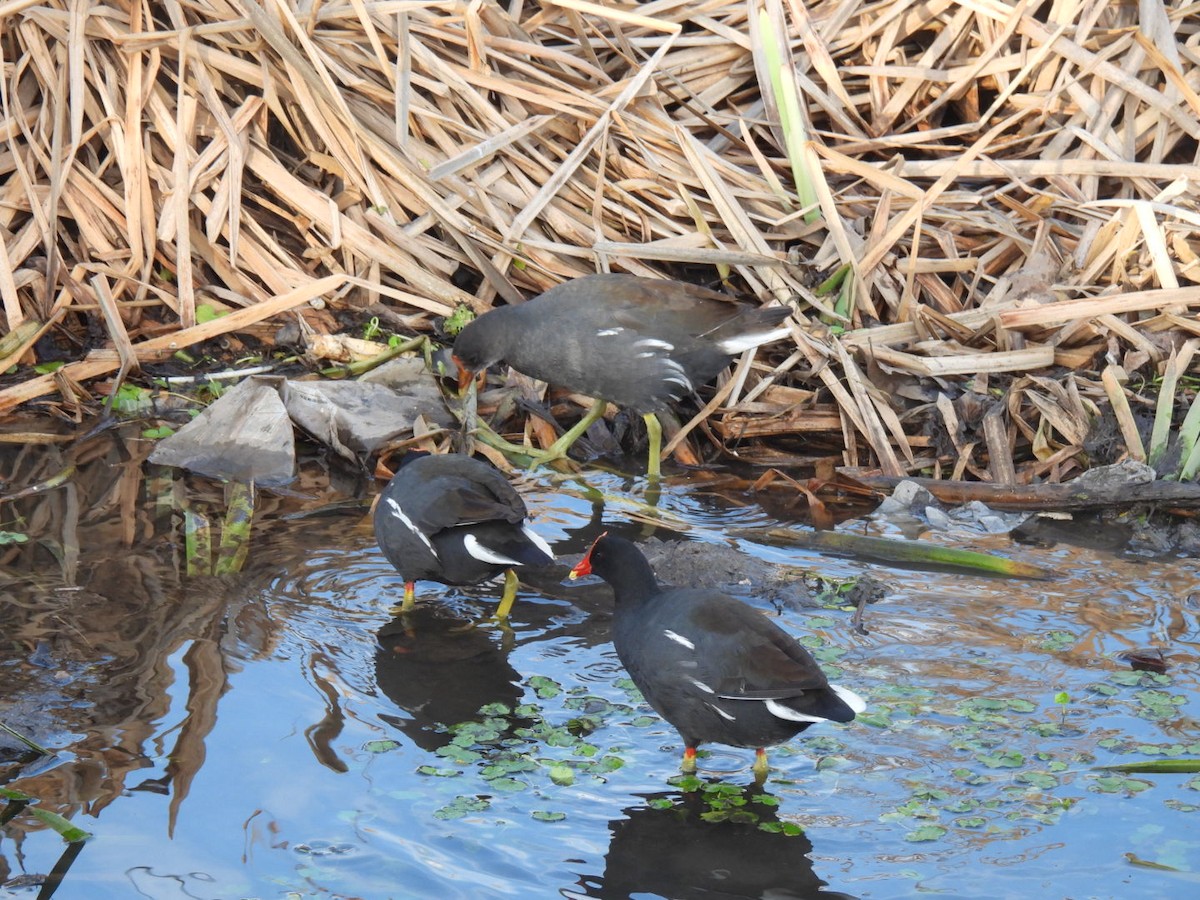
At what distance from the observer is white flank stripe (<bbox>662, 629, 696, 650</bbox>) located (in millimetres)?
3069

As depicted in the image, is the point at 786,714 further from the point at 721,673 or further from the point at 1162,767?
the point at 1162,767

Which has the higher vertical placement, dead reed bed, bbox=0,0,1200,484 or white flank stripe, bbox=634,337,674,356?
dead reed bed, bbox=0,0,1200,484

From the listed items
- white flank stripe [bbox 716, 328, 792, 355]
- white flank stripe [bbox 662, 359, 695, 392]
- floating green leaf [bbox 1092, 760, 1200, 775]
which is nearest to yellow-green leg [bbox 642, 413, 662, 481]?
white flank stripe [bbox 662, 359, 695, 392]

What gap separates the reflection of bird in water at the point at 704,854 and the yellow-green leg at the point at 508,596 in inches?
42.5

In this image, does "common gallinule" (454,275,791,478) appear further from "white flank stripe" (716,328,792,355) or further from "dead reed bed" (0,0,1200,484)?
"dead reed bed" (0,0,1200,484)

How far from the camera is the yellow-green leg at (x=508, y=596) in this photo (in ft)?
13.1

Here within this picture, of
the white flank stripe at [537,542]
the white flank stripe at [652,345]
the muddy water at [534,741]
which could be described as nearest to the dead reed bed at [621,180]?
the white flank stripe at [652,345]

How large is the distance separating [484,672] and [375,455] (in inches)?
63.5

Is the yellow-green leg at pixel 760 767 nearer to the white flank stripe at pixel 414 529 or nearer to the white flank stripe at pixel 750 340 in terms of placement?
the white flank stripe at pixel 414 529

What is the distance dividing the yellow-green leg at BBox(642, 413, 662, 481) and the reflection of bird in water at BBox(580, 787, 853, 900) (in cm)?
220

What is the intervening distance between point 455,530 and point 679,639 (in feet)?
3.15

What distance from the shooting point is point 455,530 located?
3826 mm

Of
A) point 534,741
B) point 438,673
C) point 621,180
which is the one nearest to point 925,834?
point 534,741

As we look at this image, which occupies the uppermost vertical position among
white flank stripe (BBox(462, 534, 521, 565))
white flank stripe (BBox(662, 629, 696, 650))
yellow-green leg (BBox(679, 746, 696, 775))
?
white flank stripe (BBox(662, 629, 696, 650))
